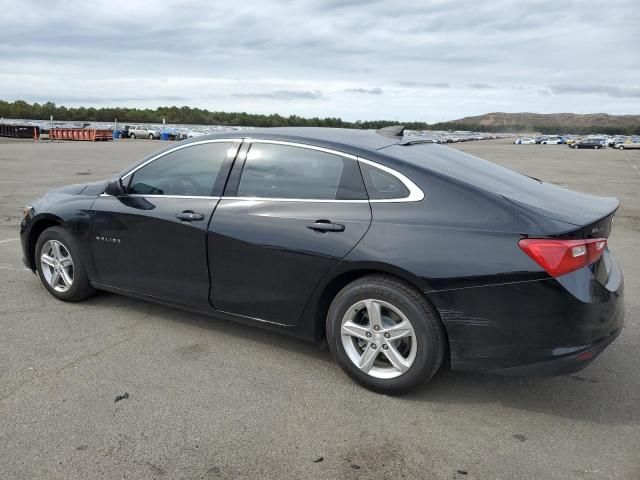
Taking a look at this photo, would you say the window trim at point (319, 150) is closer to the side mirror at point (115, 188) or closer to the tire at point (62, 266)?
the side mirror at point (115, 188)

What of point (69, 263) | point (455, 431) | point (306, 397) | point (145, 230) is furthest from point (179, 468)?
point (69, 263)

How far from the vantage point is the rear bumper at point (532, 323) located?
2.98 meters

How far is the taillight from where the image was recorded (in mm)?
2947

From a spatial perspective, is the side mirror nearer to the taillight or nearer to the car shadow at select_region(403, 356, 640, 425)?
the car shadow at select_region(403, 356, 640, 425)

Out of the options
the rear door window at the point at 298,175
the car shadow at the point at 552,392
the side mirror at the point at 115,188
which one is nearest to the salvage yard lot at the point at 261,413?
the car shadow at the point at 552,392

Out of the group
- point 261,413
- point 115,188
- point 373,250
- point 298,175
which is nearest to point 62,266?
point 115,188

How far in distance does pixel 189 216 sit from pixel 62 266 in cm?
163

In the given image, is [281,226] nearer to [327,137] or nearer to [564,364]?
[327,137]

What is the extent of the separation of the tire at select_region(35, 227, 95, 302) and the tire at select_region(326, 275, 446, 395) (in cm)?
246

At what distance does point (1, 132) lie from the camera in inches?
2005

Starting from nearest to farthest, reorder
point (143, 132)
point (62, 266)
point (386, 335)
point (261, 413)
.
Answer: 1. point (261, 413)
2. point (386, 335)
3. point (62, 266)
4. point (143, 132)

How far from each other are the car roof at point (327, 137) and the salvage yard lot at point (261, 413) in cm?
151

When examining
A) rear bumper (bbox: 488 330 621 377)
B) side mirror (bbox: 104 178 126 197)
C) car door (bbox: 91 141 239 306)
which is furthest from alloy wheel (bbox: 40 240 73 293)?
rear bumper (bbox: 488 330 621 377)

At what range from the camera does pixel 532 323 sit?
3012 mm
